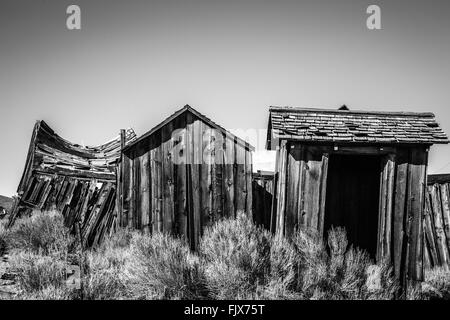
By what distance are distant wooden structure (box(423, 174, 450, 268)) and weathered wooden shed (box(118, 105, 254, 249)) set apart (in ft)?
14.5

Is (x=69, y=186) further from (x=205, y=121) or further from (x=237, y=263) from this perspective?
(x=237, y=263)

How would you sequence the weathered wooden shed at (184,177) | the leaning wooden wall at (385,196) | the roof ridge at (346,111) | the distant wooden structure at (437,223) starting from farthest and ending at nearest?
the distant wooden structure at (437,223)
the weathered wooden shed at (184,177)
the roof ridge at (346,111)
the leaning wooden wall at (385,196)

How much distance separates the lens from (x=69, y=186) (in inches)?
397

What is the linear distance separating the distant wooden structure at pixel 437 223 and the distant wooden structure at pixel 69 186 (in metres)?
8.05

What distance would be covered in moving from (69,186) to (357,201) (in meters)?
8.08

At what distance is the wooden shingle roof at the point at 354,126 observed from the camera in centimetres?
630

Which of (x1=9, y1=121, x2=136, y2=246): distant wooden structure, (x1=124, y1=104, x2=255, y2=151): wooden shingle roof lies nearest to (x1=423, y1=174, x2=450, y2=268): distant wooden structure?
(x1=124, y1=104, x2=255, y2=151): wooden shingle roof

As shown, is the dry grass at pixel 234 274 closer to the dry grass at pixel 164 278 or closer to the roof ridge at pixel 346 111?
the dry grass at pixel 164 278

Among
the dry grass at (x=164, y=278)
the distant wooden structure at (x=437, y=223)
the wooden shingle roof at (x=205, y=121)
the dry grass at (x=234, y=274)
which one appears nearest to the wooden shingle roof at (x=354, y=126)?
the wooden shingle roof at (x=205, y=121)

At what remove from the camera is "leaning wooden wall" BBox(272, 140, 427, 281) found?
6.24 metres

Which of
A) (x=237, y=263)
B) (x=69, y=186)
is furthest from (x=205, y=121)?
(x=69, y=186)

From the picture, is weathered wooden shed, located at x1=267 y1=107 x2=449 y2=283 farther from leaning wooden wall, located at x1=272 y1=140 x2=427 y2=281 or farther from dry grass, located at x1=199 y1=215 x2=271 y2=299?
dry grass, located at x1=199 y1=215 x2=271 y2=299
